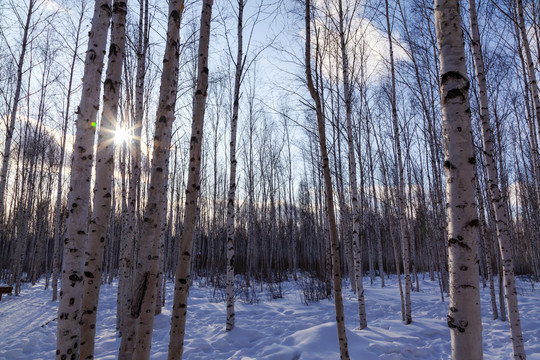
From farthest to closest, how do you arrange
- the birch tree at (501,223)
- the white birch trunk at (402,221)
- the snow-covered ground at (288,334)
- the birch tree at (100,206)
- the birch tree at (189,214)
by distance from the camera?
the white birch trunk at (402,221) → the snow-covered ground at (288,334) → the birch tree at (501,223) → the birch tree at (100,206) → the birch tree at (189,214)

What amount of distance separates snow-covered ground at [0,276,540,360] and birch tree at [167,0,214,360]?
256 cm

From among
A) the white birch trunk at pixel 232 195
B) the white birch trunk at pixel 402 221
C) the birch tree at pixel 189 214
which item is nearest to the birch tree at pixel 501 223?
the white birch trunk at pixel 402 221

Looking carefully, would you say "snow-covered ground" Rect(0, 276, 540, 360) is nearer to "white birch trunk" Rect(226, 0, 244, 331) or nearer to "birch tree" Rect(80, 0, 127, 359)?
"white birch trunk" Rect(226, 0, 244, 331)

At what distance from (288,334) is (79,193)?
4.94m

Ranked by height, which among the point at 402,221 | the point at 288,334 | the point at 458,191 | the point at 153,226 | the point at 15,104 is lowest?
the point at 288,334

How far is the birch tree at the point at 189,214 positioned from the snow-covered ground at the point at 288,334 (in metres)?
2.56

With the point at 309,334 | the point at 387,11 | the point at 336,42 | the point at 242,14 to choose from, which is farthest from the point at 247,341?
the point at 387,11

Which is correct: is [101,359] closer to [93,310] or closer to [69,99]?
[93,310]

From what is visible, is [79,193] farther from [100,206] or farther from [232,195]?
[232,195]

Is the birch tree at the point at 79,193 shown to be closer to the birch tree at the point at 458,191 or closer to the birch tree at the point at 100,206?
the birch tree at the point at 100,206

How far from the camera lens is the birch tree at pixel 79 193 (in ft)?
8.52

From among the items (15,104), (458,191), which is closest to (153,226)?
(458,191)

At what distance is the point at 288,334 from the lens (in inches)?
241

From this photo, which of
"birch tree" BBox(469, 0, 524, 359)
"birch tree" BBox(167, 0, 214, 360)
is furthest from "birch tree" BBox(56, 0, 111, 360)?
"birch tree" BBox(469, 0, 524, 359)
